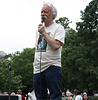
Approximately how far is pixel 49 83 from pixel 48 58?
340mm

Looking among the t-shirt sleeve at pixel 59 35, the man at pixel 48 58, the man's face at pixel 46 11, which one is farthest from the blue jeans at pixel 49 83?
the man's face at pixel 46 11

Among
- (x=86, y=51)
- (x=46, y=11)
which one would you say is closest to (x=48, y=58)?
(x=46, y=11)

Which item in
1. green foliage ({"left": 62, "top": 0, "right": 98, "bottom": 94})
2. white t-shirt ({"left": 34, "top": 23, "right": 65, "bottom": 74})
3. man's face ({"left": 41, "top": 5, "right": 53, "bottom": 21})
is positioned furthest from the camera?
green foliage ({"left": 62, "top": 0, "right": 98, "bottom": 94})

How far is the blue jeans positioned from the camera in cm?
329

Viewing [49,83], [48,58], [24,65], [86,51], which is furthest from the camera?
[24,65]

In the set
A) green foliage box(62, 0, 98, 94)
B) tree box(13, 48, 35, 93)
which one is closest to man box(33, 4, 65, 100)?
green foliage box(62, 0, 98, 94)

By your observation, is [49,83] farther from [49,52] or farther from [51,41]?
[51,41]

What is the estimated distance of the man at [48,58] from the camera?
3311 millimetres

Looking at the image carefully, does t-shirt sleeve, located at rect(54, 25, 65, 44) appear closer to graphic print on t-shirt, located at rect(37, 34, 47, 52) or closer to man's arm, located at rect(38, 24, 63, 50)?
man's arm, located at rect(38, 24, 63, 50)

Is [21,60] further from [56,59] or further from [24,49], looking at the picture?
[56,59]

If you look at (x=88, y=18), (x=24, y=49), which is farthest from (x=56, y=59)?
(x=24, y=49)

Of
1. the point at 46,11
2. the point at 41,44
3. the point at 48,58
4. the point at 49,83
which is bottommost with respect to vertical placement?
the point at 49,83

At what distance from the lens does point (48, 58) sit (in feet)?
11.2

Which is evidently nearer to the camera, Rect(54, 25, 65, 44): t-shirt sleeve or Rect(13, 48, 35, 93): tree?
Rect(54, 25, 65, 44): t-shirt sleeve
